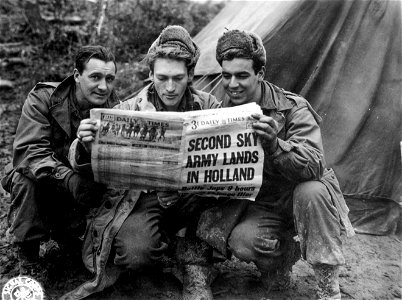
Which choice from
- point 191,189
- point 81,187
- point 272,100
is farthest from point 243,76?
point 81,187

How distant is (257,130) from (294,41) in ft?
6.83

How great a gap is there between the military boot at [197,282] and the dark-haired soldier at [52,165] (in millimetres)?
681

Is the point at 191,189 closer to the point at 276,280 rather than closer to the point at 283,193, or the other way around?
the point at 283,193

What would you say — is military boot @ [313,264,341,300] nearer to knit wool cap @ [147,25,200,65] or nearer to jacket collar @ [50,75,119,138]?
knit wool cap @ [147,25,200,65]

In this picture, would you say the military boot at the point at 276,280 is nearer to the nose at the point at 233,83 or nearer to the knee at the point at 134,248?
the knee at the point at 134,248

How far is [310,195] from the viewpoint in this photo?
2.28 m

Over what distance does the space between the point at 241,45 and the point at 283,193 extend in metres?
0.87

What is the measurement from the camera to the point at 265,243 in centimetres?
240

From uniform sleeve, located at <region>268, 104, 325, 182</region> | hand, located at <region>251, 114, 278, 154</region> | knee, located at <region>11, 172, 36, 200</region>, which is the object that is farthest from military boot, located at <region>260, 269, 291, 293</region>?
knee, located at <region>11, 172, 36, 200</region>

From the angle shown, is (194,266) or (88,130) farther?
(194,266)

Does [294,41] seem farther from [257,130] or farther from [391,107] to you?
[257,130]

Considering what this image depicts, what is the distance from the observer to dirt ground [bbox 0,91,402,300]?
266 cm

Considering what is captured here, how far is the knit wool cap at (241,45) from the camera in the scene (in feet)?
8.21

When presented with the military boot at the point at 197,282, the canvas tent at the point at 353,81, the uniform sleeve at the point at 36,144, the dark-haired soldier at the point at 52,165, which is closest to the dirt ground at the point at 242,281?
the military boot at the point at 197,282
